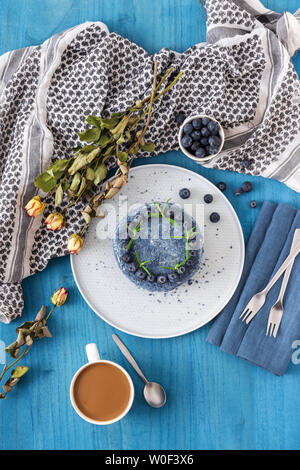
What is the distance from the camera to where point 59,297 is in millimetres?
1254

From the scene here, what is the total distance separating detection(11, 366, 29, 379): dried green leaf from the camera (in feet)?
4.08

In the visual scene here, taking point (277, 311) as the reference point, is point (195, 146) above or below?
above

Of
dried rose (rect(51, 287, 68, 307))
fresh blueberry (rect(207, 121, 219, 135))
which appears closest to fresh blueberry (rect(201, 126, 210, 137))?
fresh blueberry (rect(207, 121, 219, 135))

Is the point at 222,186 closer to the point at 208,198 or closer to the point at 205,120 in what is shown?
the point at 208,198

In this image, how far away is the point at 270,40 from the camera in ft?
4.13

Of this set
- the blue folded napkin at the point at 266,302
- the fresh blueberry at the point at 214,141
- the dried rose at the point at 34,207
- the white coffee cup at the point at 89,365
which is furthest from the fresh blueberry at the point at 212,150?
the white coffee cup at the point at 89,365

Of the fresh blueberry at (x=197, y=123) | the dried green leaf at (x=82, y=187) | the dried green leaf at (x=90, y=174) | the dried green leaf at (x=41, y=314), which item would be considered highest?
the fresh blueberry at (x=197, y=123)

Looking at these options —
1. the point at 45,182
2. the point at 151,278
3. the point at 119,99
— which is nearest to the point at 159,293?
the point at 151,278

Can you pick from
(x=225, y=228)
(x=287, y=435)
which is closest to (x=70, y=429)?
(x=287, y=435)

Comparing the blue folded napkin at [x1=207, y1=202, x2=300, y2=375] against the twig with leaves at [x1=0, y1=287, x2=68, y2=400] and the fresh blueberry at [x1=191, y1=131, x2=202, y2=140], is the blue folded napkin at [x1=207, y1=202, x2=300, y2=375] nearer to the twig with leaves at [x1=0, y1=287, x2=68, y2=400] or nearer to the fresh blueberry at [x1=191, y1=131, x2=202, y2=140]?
the fresh blueberry at [x1=191, y1=131, x2=202, y2=140]

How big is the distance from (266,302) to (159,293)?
0.97ft

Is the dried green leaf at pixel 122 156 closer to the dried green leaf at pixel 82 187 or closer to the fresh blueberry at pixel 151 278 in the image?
the dried green leaf at pixel 82 187

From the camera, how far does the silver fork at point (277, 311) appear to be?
1.27 metres

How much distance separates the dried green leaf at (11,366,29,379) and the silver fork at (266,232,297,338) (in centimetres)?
67
